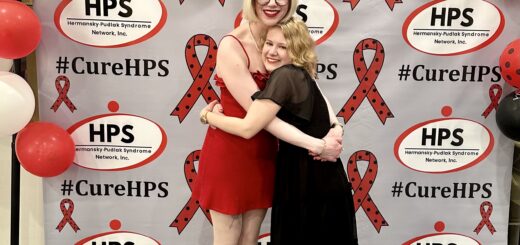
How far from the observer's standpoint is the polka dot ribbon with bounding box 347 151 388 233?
2.54 m

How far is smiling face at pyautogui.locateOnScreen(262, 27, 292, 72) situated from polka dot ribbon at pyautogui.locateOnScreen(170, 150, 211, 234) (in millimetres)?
850

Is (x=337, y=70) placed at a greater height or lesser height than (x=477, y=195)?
greater

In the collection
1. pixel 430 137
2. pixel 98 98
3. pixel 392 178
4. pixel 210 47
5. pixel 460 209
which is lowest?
pixel 460 209

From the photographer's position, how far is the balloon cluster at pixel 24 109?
2061mm

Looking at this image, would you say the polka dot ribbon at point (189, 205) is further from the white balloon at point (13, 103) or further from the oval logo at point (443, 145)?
the oval logo at point (443, 145)

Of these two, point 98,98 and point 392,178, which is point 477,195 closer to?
point 392,178

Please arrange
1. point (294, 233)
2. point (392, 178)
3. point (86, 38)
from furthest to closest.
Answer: point (392, 178), point (86, 38), point (294, 233)

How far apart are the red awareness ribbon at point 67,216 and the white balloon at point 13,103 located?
50 cm

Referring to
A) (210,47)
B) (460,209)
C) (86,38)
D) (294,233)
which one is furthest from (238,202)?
(460,209)

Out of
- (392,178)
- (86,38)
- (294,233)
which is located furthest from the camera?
(392,178)

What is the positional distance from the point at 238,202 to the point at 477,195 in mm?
1330

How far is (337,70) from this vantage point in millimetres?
2459

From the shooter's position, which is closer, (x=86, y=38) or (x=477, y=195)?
(x=86, y=38)

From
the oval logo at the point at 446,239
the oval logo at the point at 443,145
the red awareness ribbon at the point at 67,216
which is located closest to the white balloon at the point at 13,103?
the red awareness ribbon at the point at 67,216
